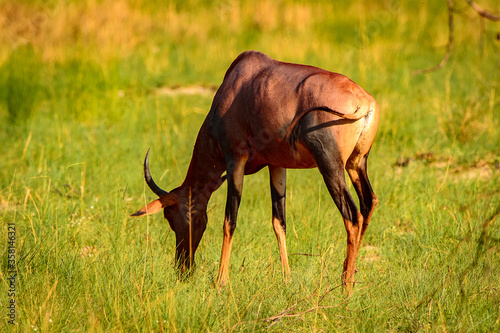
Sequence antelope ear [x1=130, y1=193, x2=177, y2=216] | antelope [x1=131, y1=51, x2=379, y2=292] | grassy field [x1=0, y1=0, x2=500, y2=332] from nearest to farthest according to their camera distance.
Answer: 1. grassy field [x1=0, y1=0, x2=500, y2=332]
2. antelope [x1=131, y1=51, x2=379, y2=292]
3. antelope ear [x1=130, y1=193, x2=177, y2=216]

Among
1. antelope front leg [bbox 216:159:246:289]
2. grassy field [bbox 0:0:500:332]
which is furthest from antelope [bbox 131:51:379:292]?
grassy field [bbox 0:0:500:332]

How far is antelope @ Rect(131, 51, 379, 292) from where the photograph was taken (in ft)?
13.0

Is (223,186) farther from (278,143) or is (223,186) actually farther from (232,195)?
(278,143)

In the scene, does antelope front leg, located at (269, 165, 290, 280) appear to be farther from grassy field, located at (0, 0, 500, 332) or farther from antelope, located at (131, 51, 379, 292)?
grassy field, located at (0, 0, 500, 332)

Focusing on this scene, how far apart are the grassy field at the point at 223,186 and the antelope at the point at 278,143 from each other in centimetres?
27

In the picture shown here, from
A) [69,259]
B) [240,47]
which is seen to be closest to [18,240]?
[69,259]

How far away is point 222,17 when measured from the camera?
45.3 ft

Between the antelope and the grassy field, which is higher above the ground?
the antelope

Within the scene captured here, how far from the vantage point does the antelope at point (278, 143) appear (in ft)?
13.0

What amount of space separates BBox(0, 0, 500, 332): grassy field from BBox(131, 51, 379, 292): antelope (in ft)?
0.89

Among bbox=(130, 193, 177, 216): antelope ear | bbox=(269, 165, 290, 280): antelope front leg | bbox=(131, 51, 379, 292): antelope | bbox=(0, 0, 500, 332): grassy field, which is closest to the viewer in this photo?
bbox=(0, 0, 500, 332): grassy field


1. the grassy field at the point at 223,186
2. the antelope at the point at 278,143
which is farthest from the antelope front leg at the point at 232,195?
the grassy field at the point at 223,186

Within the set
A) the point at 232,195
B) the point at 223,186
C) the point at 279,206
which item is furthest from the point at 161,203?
the point at 223,186

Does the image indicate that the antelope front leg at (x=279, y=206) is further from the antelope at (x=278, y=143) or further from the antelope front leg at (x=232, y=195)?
the antelope front leg at (x=232, y=195)
